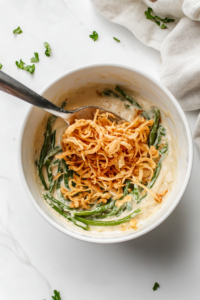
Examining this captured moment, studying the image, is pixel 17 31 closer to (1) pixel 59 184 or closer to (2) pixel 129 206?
(1) pixel 59 184

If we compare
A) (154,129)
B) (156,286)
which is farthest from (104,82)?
(156,286)

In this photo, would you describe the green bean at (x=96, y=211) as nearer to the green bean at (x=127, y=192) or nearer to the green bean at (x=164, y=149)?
the green bean at (x=127, y=192)

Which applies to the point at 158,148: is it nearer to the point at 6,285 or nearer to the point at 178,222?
the point at 178,222

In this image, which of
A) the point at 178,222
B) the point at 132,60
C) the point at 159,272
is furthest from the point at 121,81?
the point at 159,272

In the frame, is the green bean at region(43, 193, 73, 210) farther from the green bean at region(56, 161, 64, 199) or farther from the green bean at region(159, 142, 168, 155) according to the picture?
the green bean at region(159, 142, 168, 155)

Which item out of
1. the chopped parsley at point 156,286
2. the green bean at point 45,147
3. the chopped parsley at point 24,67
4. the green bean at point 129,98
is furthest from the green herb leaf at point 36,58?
the chopped parsley at point 156,286
